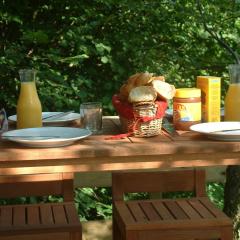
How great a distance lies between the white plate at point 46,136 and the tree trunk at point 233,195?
53.9 inches

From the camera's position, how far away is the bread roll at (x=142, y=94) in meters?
1.95

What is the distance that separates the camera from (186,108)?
2045mm

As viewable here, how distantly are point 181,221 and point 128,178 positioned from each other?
357mm

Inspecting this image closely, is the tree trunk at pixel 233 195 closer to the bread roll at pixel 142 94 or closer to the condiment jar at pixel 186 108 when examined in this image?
the condiment jar at pixel 186 108

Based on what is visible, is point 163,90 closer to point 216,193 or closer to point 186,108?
point 186,108

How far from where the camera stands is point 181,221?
2.30 meters

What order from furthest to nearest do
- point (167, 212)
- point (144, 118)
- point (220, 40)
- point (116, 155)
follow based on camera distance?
point (220, 40) → point (167, 212) → point (144, 118) → point (116, 155)

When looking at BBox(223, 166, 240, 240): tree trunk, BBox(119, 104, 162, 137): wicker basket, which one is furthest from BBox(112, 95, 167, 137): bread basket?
BBox(223, 166, 240, 240): tree trunk

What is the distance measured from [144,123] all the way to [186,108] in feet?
0.56

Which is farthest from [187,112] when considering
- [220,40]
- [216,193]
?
[216,193]

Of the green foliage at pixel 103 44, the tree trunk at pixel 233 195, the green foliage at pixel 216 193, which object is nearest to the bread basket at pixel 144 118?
the tree trunk at pixel 233 195

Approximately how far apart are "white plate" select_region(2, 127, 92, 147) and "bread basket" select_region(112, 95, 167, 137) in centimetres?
13

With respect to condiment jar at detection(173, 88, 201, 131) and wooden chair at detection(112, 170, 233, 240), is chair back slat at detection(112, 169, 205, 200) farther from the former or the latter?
condiment jar at detection(173, 88, 201, 131)

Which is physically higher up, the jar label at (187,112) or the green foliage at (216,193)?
the jar label at (187,112)
